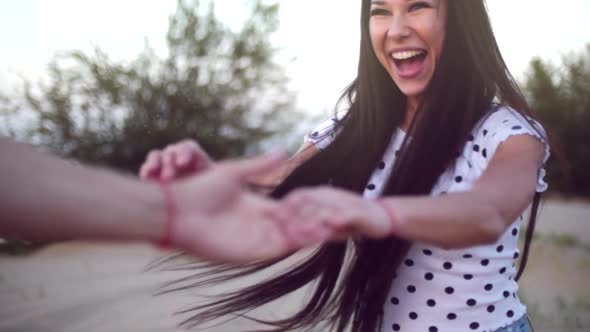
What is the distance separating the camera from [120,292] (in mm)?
4566

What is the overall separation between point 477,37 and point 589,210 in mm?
7711

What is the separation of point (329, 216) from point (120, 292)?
3.45 metres

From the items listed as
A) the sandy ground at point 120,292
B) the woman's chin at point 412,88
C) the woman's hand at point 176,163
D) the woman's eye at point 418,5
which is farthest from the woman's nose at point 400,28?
the sandy ground at point 120,292

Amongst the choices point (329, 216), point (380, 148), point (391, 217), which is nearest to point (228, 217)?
point (329, 216)

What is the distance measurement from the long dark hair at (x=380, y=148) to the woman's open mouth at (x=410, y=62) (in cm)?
6

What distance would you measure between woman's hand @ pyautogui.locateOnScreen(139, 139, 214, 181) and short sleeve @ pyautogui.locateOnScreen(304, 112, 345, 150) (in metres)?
0.81

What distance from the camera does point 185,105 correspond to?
8984 mm

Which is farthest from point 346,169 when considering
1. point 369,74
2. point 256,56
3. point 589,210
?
point 589,210

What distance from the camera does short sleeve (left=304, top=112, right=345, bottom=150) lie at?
2.49 metres

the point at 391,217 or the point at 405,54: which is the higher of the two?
the point at 405,54

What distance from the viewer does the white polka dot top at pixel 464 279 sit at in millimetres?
2078

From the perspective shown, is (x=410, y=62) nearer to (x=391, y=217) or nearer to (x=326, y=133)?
(x=326, y=133)

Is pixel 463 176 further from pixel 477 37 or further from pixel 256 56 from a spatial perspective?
pixel 256 56

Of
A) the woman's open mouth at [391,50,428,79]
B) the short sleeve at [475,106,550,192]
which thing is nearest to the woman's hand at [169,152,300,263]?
the short sleeve at [475,106,550,192]
